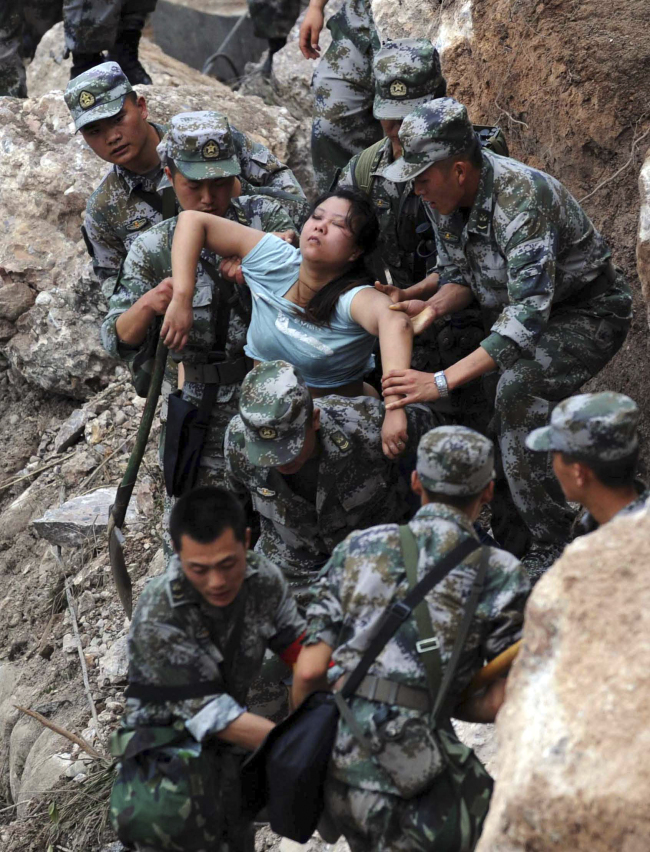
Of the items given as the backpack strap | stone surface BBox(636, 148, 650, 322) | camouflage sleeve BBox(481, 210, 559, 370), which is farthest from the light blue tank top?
stone surface BBox(636, 148, 650, 322)

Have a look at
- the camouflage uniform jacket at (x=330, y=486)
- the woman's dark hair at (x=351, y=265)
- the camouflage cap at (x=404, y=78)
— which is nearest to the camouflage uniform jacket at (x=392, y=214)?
the camouflage cap at (x=404, y=78)

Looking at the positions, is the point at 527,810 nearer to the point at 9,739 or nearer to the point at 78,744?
the point at 78,744

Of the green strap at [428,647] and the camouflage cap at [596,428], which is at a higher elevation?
the camouflage cap at [596,428]

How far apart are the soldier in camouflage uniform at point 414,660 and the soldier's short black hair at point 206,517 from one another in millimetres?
278

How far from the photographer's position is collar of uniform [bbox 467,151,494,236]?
3.62 metres

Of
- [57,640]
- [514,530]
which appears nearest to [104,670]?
[57,640]

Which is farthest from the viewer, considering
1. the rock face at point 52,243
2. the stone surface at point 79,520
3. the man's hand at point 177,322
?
the rock face at point 52,243

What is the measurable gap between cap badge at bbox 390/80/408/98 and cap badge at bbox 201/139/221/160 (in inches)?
28.2

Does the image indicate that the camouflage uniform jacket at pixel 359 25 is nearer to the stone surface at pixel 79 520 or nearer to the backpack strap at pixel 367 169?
the backpack strap at pixel 367 169

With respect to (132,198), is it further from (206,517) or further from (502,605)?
(502,605)

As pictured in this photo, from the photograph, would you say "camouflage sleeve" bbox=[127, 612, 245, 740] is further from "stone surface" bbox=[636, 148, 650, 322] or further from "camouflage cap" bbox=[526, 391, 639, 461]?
"stone surface" bbox=[636, 148, 650, 322]

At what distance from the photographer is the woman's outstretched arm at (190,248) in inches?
150

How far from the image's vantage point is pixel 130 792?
271 cm

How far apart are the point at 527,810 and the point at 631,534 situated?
57cm
